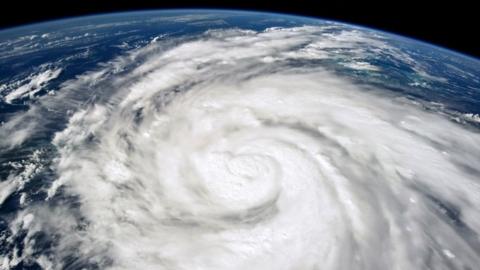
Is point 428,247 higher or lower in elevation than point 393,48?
lower

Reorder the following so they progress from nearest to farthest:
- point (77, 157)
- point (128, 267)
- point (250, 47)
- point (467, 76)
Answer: point (128, 267) → point (77, 157) → point (467, 76) → point (250, 47)

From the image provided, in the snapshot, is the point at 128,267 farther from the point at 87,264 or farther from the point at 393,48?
the point at 393,48

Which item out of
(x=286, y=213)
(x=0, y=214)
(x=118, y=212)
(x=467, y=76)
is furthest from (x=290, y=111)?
(x=467, y=76)

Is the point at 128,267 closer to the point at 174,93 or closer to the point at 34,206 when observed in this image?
the point at 34,206

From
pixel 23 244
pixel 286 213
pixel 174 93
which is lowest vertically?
pixel 23 244

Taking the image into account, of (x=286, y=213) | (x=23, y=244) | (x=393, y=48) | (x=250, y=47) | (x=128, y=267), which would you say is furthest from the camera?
(x=393, y=48)

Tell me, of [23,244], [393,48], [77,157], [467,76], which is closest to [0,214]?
[23,244]

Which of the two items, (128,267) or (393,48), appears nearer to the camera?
(128,267)
